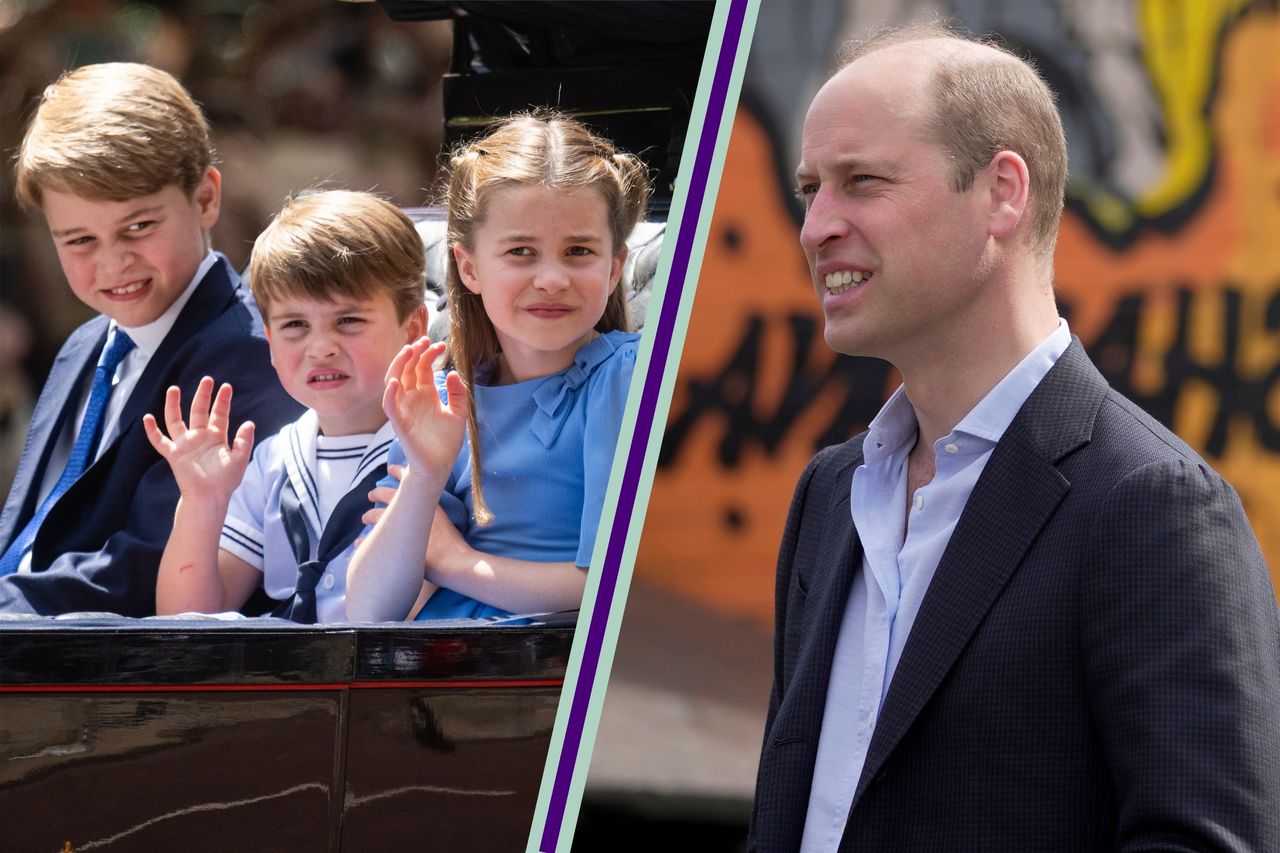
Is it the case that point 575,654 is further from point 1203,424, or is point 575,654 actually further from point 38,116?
point 1203,424

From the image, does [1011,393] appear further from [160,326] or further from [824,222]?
[160,326]

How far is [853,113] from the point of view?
4.29ft

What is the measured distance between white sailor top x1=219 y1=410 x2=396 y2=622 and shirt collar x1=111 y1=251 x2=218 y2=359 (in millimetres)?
287

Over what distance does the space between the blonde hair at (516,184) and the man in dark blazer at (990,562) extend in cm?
63

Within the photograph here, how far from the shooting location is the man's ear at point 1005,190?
4.24ft

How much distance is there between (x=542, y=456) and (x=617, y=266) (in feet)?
0.97

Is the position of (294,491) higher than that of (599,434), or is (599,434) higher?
(599,434)

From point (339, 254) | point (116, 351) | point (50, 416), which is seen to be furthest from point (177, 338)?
point (339, 254)

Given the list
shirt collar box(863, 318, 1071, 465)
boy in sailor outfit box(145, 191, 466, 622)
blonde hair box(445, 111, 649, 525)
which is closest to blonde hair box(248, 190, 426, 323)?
boy in sailor outfit box(145, 191, 466, 622)

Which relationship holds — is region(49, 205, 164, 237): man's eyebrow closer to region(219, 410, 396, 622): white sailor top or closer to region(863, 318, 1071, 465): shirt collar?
region(219, 410, 396, 622): white sailor top

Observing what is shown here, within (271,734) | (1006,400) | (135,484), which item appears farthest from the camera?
(135,484)

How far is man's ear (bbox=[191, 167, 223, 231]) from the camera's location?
239 centimetres

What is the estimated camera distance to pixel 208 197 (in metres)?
2.41

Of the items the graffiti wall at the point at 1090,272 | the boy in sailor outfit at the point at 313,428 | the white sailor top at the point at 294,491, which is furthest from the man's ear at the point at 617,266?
the graffiti wall at the point at 1090,272
